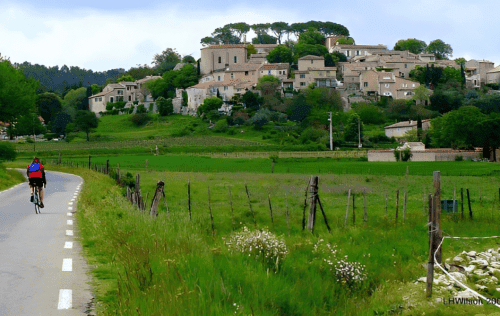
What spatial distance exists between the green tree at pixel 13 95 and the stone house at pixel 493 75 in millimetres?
138986

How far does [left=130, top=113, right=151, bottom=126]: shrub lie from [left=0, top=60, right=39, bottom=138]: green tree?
81.0 metres

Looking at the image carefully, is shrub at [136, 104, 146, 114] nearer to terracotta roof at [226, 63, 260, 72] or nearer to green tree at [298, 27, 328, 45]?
terracotta roof at [226, 63, 260, 72]

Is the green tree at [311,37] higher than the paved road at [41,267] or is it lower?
higher

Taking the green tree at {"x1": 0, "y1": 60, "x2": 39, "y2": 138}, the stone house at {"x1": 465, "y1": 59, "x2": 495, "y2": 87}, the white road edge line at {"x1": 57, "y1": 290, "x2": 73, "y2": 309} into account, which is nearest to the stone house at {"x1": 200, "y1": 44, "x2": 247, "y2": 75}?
the stone house at {"x1": 465, "y1": 59, "x2": 495, "y2": 87}

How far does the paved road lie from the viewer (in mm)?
8258

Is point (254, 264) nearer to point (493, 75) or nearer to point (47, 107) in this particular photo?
point (47, 107)

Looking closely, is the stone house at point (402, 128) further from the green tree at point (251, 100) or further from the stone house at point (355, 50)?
the stone house at point (355, 50)

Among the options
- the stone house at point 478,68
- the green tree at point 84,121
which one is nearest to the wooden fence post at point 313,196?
the green tree at point 84,121

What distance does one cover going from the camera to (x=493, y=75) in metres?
163

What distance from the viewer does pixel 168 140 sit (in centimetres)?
9988

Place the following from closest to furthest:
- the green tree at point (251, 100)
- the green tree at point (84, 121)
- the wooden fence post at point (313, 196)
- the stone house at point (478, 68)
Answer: the wooden fence post at point (313, 196) → the green tree at point (84, 121) → the green tree at point (251, 100) → the stone house at point (478, 68)

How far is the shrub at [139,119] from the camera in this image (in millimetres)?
127750

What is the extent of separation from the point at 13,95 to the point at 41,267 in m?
36.4

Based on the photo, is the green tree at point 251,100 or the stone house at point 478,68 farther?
the stone house at point 478,68
